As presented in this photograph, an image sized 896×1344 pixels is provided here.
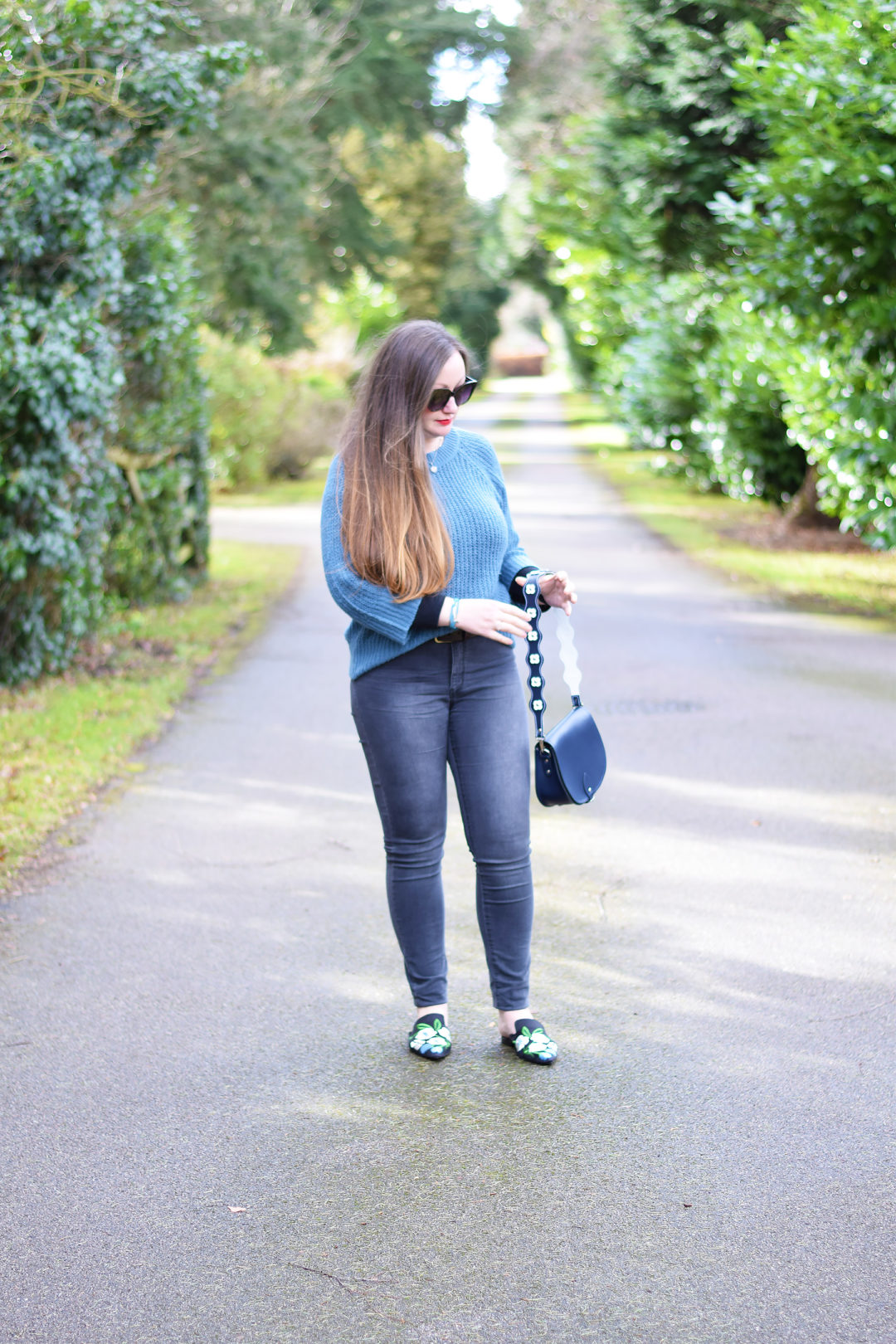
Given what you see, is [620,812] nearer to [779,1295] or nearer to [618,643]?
[779,1295]

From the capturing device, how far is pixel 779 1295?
9.26 ft

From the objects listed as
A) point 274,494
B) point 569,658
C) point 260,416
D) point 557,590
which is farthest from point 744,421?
point 557,590

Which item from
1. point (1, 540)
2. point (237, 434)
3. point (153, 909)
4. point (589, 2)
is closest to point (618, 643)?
point (1, 540)

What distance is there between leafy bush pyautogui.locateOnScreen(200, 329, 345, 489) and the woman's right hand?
48.5 feet

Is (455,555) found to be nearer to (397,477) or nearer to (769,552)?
(397,477)

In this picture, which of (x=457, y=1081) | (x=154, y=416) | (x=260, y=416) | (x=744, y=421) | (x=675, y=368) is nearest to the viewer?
(x=457, y=1081)

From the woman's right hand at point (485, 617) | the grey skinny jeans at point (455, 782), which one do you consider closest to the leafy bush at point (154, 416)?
the grey skinny jeans at point (455, 782)

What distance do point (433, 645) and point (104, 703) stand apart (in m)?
5.20

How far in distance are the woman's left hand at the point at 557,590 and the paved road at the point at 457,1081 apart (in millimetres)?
1262

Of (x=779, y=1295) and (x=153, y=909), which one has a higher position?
(x=779, y=1295)

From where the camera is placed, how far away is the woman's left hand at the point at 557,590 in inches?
151

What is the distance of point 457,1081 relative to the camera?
3822 mm

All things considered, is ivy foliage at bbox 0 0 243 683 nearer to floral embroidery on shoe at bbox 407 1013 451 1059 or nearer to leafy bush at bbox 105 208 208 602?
leafy bush at bbox 105 208 208 602

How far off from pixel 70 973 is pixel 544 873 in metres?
1.92
